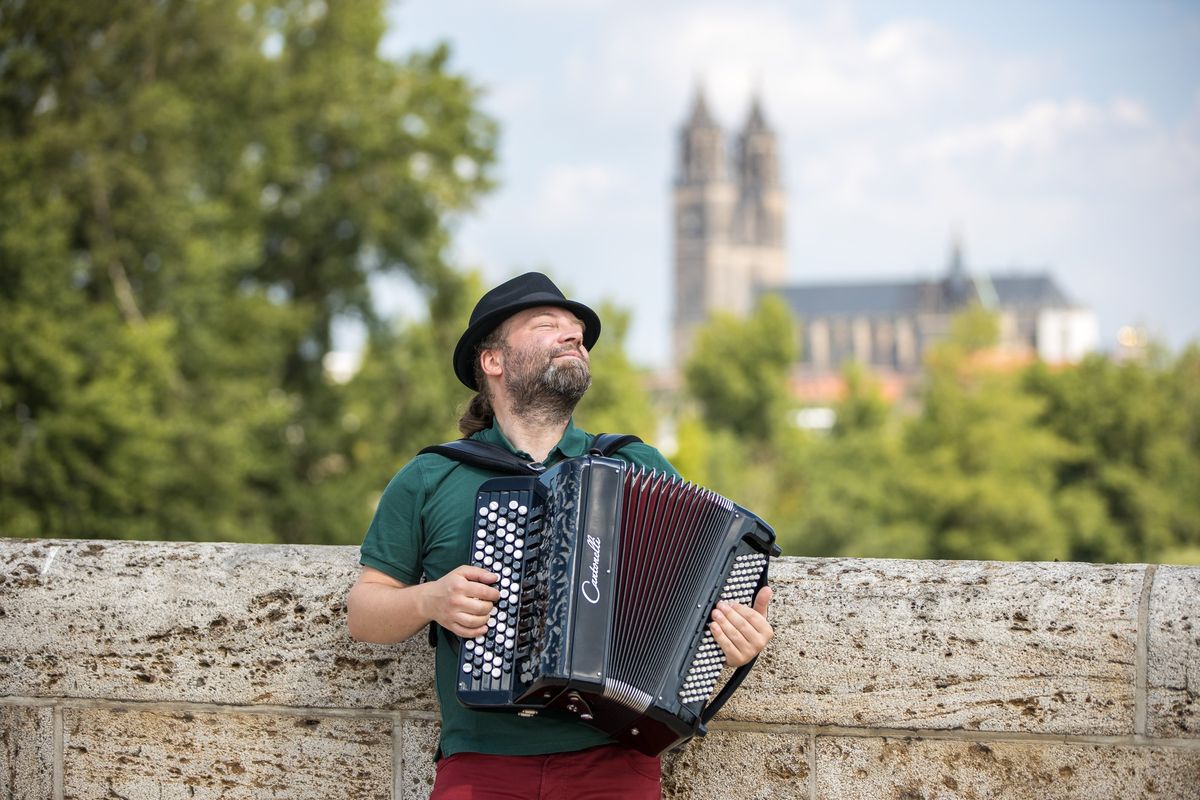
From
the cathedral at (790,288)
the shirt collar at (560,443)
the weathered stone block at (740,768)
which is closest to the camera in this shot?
the shirt collar at (560,443)

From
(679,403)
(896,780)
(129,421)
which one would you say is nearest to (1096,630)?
(896,780)

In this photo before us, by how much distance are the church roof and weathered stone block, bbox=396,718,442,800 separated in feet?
491

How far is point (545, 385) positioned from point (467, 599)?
0.66 metres

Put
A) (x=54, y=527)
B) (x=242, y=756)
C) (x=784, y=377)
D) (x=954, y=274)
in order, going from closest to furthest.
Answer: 1. (x=242, y=756)
2. (x=54, y=527)
3. (x=784, y=377)
4. (x=954, y=274)

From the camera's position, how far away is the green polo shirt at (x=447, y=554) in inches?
115

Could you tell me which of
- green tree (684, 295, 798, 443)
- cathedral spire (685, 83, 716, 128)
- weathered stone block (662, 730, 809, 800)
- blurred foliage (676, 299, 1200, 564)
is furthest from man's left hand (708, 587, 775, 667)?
cathedral spire (685, 83, 716, 128)

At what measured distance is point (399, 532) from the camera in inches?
120

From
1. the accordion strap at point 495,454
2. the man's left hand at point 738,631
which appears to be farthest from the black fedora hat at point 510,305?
the man's left hand at point 738,631

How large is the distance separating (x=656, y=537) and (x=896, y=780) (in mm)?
1030

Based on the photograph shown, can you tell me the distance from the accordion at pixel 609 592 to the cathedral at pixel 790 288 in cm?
14345

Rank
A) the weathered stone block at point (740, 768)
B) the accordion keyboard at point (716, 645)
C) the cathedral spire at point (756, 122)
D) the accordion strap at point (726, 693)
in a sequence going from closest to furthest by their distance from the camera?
1. the accordion keyboard at point (716, 645)
2. the accordion strap at point (726, 693)
3. the weathered stone block at point (740, 768)
4. the cathedral spire at point (756, 122)

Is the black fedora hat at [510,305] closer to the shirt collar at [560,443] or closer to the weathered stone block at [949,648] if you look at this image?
the shirt collar at [560,443]

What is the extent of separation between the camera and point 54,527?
64.6 feet

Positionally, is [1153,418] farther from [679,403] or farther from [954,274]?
[954,274]
